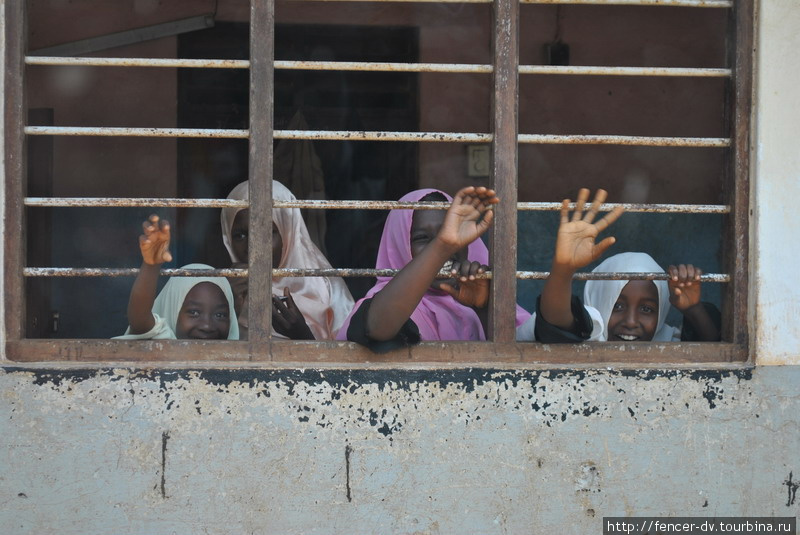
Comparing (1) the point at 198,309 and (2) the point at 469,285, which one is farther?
(1) the point at 198,309

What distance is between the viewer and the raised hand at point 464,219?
259cm

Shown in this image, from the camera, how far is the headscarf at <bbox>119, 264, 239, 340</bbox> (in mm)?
3459

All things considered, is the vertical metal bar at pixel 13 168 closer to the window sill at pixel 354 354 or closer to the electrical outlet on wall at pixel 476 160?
the window sill at pixel 354 354

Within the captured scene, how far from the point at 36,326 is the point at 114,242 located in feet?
1.86

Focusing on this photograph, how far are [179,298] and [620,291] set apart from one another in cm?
159

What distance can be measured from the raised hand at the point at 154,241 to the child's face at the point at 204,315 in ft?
2.40

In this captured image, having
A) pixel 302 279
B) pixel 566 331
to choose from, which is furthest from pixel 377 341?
pixel 302 279

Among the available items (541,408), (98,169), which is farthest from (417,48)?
(541,408)

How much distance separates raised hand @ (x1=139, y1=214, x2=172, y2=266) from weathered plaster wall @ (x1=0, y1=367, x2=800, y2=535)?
330mm

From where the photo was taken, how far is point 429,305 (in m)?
3.24

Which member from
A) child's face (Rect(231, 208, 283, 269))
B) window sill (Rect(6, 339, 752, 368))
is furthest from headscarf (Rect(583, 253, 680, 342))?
child's face (Rect(231, 208, 283, 269))

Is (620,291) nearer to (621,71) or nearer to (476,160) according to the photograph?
(621,71)

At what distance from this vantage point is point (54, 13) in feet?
15.8

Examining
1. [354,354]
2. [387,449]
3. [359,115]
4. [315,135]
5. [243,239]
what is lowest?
[387,449]
